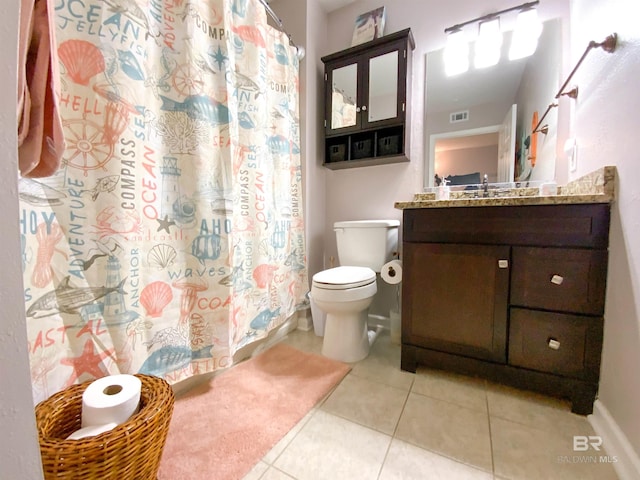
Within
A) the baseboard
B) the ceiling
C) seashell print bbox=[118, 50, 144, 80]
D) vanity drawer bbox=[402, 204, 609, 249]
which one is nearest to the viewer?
the baseboard

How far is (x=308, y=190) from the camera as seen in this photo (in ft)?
5.90

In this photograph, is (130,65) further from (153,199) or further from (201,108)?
(153,199)

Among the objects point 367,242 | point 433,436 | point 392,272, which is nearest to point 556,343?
point 433,436

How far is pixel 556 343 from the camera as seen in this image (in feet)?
3.26

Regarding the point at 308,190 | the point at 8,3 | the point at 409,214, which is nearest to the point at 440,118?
the point at 409,214

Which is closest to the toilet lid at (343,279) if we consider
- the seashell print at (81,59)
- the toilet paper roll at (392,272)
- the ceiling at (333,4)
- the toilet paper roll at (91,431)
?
the toilet paper roll at (392,272)

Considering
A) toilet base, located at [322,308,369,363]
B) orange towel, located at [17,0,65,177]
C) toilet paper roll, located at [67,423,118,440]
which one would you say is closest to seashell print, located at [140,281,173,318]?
toilet paper roll, located at [67,423,118,440]

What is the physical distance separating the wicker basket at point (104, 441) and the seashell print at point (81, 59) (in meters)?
0.91

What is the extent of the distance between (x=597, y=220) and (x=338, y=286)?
3.37 feet

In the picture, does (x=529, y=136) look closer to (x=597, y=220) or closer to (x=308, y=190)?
(x=597, y=220)

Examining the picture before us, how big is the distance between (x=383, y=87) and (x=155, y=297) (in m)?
1.73

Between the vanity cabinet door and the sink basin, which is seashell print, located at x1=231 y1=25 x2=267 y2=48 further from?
the vanity cabinet door

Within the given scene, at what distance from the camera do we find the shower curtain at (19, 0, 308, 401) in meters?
0.75

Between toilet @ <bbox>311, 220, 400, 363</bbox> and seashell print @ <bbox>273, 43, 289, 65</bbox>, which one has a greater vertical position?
seashell print @ <bbox>273, 43, 289, 65</bbox>
